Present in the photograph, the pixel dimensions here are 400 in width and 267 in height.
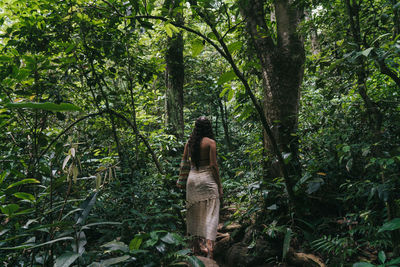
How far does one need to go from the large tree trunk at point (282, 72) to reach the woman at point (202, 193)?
86cm

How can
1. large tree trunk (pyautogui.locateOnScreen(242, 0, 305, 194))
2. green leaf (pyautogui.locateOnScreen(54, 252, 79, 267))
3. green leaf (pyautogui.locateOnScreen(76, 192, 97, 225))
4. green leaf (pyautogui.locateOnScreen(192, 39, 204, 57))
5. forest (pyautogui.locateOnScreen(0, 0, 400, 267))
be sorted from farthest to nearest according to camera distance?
large tree trunk (pyautogui.locateOnScreen(242, 0, 305, 194)) < green leaf (pyautogui.locateOnScreen(192, 39, 204, 57)) < forest (pyautogui.locateOnScreen(0, 0, 400, 267)) < green leaf (pyautogui.locateOnScreen(76, 192, 97, 225)) < green leaf (pyautogui.locateOnScreen(54, 252, 79, 267))

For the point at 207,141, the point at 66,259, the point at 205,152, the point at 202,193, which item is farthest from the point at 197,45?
the point at 66,259

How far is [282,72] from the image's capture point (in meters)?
3.50

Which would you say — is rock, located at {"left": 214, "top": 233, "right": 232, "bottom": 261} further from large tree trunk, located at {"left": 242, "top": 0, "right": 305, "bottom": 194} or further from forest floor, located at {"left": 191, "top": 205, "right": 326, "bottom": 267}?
large tree trunk, located at {"left": 242, "top": 0, "right": 305, "bottom": 194}

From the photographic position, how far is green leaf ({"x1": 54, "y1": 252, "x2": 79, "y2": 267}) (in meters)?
1.17

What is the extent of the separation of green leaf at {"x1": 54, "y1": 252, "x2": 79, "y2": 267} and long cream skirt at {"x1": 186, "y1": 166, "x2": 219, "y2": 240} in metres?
2.65

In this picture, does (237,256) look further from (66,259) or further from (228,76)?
(66,259)

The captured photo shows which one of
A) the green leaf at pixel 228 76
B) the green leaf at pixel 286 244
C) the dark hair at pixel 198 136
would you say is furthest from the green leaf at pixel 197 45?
the green leaf at pixel 286 244

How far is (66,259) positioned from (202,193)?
273cm

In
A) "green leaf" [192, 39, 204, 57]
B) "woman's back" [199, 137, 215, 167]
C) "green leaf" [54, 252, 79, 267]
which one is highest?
"green leaf" [192, 39, 204, 57]

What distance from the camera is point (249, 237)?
3314 mm

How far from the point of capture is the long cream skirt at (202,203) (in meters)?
3.73

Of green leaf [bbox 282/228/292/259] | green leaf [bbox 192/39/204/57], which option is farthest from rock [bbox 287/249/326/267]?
green leaf [bbox 192/39/204/57]

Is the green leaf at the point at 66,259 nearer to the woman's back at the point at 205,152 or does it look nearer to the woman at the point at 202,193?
the woman at the point at 202,193
